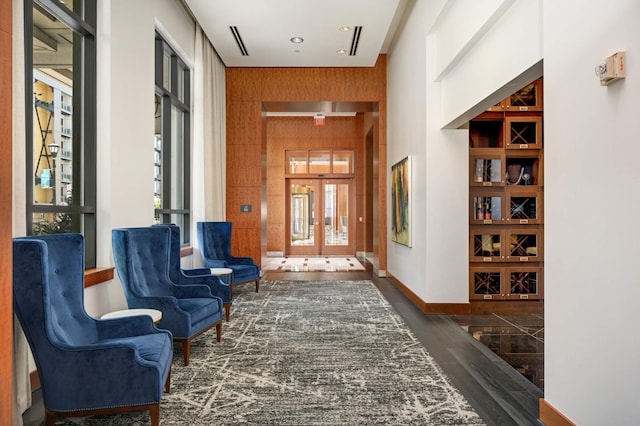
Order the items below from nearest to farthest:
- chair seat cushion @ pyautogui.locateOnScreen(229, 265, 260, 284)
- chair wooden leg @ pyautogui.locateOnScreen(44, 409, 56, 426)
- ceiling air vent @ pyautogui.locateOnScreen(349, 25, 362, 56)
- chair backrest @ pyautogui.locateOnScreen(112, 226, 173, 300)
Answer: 1. chair wooden leg @ pyautogui.locateOnScreen(44, 409, 56, 426)
2. chair backrest @ pyautogui.locateOnScreen(112, 226, 173, 300)
3. chair seat cushion @ pyautogui.locateOnScreen(229, 265, 260, 284)
4. ceiling air vent @ pyautogui.locateOnScreen(349, 25, 362, 56)

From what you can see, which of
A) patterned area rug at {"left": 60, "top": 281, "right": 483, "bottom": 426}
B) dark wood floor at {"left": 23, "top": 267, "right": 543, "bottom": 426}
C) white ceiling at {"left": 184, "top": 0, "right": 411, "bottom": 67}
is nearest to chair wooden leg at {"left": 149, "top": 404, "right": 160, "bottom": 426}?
patterned area rug at {"left": 60, "top": 281, "right": 483, "bottom": 426}

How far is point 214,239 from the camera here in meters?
7.23

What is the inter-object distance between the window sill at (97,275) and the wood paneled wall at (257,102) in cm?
460

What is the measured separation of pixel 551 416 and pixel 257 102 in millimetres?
7654

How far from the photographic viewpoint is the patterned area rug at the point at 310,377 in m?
2.74

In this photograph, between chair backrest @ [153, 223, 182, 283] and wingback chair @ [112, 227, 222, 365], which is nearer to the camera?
wingback chair @ [112, 227, 222, 365]

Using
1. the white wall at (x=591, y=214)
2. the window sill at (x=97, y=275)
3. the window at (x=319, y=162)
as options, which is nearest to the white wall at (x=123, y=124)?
the window sill at (x=97, y=275)

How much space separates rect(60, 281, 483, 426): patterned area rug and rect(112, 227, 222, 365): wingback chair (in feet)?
1.09

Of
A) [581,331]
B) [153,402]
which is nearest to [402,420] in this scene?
[581,331]

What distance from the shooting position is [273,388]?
3193 mm

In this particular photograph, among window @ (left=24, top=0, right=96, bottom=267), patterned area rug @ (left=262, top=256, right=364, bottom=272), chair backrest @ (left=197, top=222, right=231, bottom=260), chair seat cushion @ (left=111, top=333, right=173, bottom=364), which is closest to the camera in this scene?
chair seat cushion @ (left=111, top=333, right=173, bottom=364)

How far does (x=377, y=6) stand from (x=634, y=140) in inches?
196

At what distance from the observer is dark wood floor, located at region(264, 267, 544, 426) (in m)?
2.82

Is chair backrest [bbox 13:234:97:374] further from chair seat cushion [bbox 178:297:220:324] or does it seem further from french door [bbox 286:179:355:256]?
french door [bbox 286:179:355:256]
